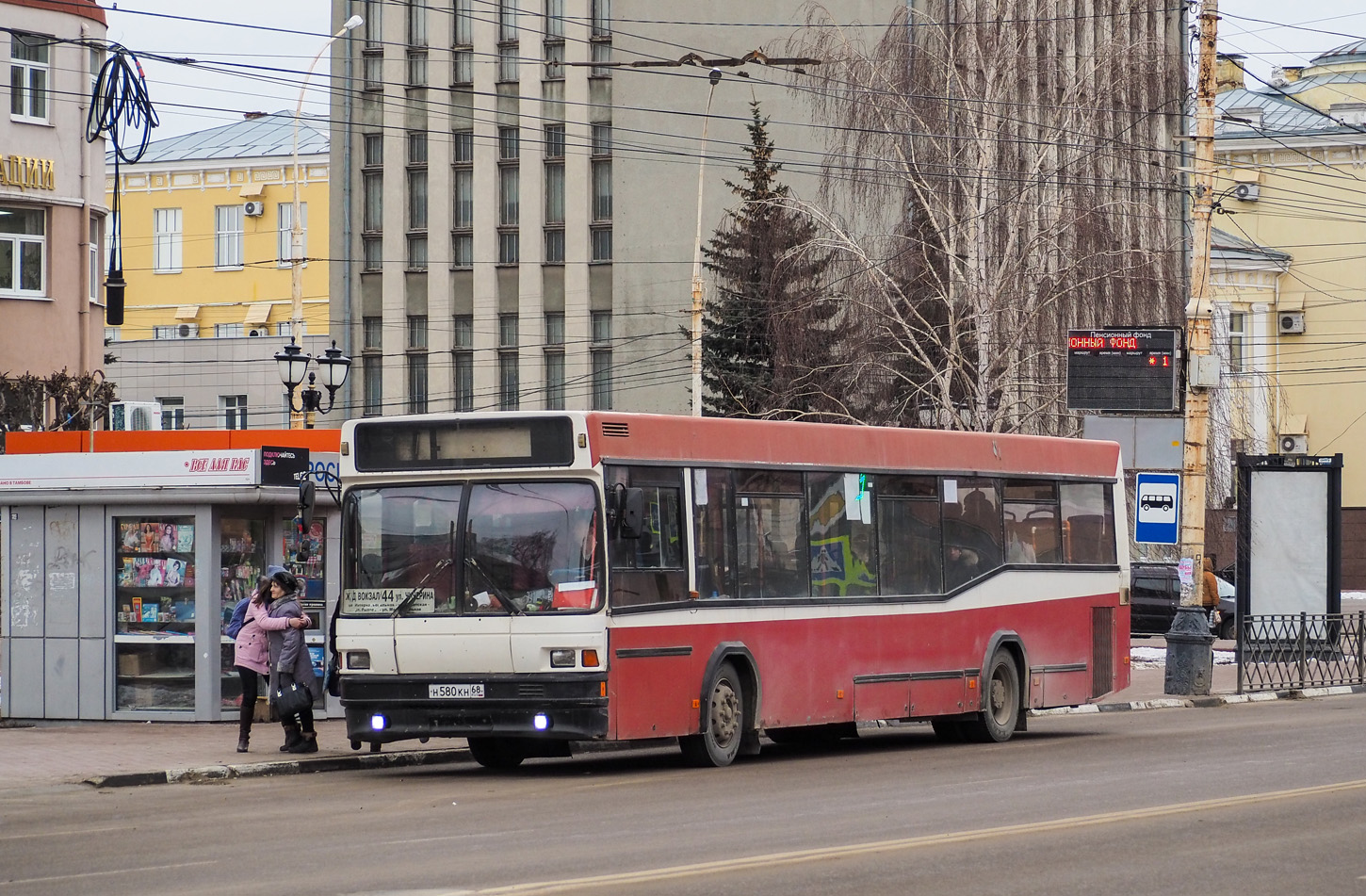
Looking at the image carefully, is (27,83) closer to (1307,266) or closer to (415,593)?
(415,593)

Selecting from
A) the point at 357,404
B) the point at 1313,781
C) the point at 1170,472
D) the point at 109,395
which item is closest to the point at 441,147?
the point at 357,404

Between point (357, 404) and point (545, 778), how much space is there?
132 ft

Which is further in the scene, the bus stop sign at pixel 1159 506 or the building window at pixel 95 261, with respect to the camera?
the building window at pixel 95 261

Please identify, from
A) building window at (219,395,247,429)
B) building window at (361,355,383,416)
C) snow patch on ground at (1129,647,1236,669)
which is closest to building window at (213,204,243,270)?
building window at (219,395,247,429)

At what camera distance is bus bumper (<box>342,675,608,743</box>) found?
51.3 ft

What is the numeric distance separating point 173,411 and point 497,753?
151 ft

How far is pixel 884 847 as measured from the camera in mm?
11008

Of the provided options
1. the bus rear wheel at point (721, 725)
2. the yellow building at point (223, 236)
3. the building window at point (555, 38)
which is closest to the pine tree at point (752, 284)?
the building window at point (555, 38)

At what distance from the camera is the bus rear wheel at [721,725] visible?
16844 millimetres

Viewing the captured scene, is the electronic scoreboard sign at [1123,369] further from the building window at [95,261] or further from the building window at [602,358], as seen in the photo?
the building window at [602,358]

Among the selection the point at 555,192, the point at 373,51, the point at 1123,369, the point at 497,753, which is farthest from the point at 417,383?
the point at 497,753

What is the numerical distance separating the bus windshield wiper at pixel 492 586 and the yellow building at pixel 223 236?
55.9m

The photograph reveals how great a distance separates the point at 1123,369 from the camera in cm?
2858

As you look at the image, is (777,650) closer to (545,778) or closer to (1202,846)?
(545,778)
